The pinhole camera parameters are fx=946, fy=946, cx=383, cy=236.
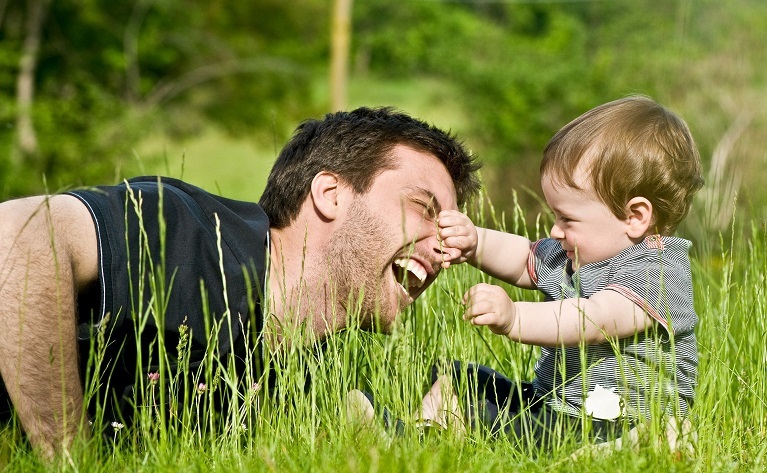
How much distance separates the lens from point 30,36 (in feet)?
76.5

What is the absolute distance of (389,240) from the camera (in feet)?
9.70

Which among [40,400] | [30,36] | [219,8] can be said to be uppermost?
[219,8]

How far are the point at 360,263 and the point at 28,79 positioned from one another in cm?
2202

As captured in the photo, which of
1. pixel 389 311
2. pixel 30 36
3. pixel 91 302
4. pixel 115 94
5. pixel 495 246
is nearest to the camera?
pixel 91 302

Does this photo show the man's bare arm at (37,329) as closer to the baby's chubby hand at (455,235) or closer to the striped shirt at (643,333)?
the baby's chubby hand at (455,235)

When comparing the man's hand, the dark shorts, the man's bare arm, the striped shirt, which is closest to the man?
the man's bare arm

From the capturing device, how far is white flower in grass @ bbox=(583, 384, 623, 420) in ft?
9.16

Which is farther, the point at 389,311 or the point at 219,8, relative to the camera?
the point at 219,8

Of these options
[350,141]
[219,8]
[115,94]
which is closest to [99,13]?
[115,94]

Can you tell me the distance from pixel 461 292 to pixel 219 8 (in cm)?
2760

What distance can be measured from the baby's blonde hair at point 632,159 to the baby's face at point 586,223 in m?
0.02

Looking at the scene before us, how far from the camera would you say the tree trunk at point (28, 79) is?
21.0 m

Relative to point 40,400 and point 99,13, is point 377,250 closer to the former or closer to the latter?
point 40,400

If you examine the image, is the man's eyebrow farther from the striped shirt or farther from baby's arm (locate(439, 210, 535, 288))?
the striped shirt
